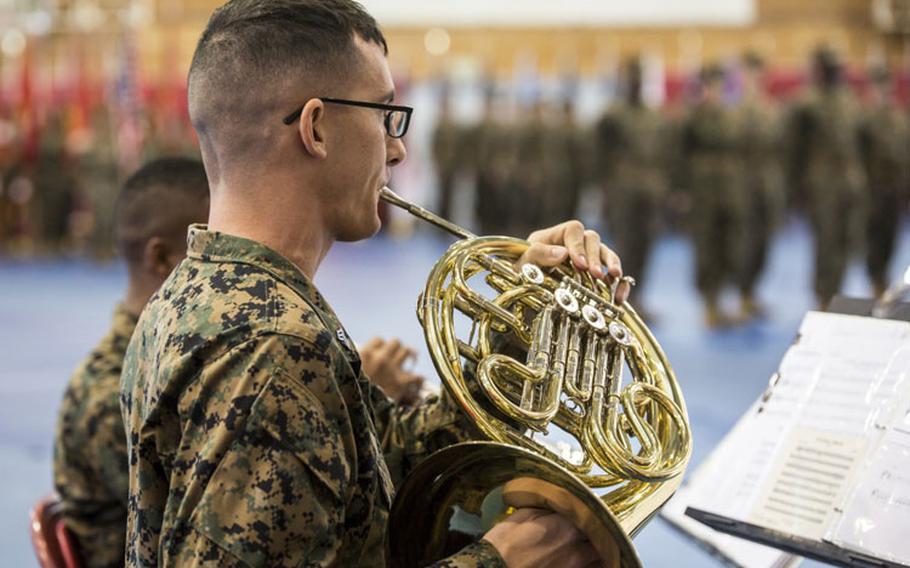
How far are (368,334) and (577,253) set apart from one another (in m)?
5.51

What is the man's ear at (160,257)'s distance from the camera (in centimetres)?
243

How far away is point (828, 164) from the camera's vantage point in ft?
28.0

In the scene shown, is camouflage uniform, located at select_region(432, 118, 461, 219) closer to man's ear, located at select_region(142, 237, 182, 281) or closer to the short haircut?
the short haircut

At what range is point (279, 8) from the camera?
55.8 inches

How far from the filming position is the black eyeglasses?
1398 millimetres

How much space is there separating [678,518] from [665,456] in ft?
3.32

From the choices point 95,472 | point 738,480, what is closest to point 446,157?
point 95,472

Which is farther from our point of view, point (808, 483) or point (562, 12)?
point (562, 12)

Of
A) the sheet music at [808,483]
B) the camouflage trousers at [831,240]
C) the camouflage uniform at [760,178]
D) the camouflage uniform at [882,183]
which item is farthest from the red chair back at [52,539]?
the camouflage uniform at [882,183]

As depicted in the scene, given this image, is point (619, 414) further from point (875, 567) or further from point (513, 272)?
point (875, 567)

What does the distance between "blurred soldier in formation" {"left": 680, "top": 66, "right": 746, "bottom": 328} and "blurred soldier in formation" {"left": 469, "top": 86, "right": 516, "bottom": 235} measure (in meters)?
4.78

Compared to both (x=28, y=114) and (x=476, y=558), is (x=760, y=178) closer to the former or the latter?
(x=476, y=558)

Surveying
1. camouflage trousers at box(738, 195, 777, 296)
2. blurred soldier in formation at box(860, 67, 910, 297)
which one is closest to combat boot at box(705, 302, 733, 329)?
camouflage trousers at box(738, 195, 777, 296)

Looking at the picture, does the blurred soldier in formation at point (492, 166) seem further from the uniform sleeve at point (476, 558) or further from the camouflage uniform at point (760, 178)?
the uniform sleeve at point (476, 558)
